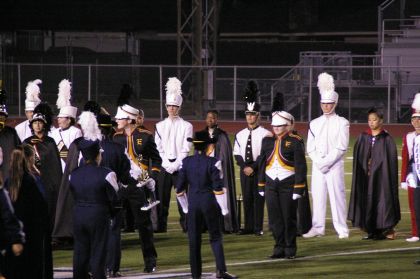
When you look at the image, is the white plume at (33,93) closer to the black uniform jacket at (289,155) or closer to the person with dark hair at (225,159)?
the person with dark hair at (225,159)

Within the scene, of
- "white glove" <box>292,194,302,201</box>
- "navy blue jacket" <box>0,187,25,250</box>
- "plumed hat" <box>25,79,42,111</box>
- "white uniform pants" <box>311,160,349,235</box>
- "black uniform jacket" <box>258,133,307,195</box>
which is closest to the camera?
"navy blue jacket" <box>0,187,25,250</box>

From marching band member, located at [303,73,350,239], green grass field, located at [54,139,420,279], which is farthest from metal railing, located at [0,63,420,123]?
green grass field, located at [54,139,420,279]

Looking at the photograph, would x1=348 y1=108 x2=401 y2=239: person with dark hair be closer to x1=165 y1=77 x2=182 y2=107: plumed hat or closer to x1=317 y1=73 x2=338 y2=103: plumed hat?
x1=317 y1=73 x2=338 y2=103: plumed hat

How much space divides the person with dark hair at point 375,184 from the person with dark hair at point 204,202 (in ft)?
13.5

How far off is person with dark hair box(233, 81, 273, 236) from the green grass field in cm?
30

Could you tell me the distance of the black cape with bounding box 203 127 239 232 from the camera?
55.0 ft

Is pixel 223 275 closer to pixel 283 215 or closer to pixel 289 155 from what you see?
pixel 283 215

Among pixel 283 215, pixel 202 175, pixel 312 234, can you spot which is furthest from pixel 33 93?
pixel 202 175

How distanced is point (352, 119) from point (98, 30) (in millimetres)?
21940

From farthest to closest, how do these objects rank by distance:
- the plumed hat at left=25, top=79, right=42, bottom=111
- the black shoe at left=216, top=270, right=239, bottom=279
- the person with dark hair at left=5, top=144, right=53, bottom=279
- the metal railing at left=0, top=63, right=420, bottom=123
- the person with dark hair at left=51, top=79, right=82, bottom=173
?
the metal railing at left=0, top=63, right=420, bottom=123
the plumed hat at left=25, top=79, right=42, bottom=111
the person with dark hair at left=51, top=79, right=82, bottom=173
the black shoe at left=216, top=270, right=239, bottom=279
the person with dark hair at left=5, top=144, right=53, bottom=279

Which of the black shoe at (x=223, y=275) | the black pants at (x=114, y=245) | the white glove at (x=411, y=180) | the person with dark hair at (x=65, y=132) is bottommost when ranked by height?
the black shoe at (x=223, y=275)

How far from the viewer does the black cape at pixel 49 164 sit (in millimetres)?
14750

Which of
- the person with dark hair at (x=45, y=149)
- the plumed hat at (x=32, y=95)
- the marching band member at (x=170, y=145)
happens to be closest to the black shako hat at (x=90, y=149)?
the person with dark hair at (x=45, y=149)

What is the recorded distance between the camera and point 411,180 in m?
15.1
